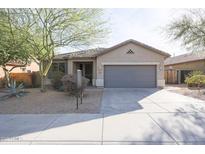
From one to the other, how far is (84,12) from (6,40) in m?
5.52

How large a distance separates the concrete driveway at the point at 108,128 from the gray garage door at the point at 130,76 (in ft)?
42.1

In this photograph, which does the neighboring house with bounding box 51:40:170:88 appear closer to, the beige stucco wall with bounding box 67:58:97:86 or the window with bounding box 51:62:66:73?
the beige stucco wall with bounding box 67:58:97:86

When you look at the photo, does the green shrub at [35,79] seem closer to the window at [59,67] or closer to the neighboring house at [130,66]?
the window at [59,67]

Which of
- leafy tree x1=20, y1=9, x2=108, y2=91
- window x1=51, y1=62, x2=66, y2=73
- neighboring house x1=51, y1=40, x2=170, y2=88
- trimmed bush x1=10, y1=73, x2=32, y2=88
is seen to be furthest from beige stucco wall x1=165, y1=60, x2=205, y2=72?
trimmed bush x1=10, y1=73, x2=32, y2=88

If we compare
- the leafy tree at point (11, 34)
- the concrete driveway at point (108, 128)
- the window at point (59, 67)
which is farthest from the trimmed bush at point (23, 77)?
the concrete driveway at point (108, 128)

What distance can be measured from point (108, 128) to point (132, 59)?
53.2ft

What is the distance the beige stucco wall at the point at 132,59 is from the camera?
23.5m

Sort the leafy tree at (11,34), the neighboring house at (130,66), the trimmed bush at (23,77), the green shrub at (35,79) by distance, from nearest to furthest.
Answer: the leafy tree at (11,34) < the neighboring house at (130,66) < the trimmed bush at (23,77) < the green shrub at (35,79)

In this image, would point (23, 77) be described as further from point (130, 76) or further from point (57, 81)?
point (130, 76)

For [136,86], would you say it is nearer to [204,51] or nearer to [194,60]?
[204,51]

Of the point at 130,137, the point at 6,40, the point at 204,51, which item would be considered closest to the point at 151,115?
the point at 130,137

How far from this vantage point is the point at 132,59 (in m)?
23.5

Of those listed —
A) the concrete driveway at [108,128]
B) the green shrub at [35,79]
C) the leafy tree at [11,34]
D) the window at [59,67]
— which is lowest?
the concrete driveway at [108,128]

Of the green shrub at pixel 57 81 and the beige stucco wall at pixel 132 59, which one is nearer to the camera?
the green shrub at pixel 57 81
